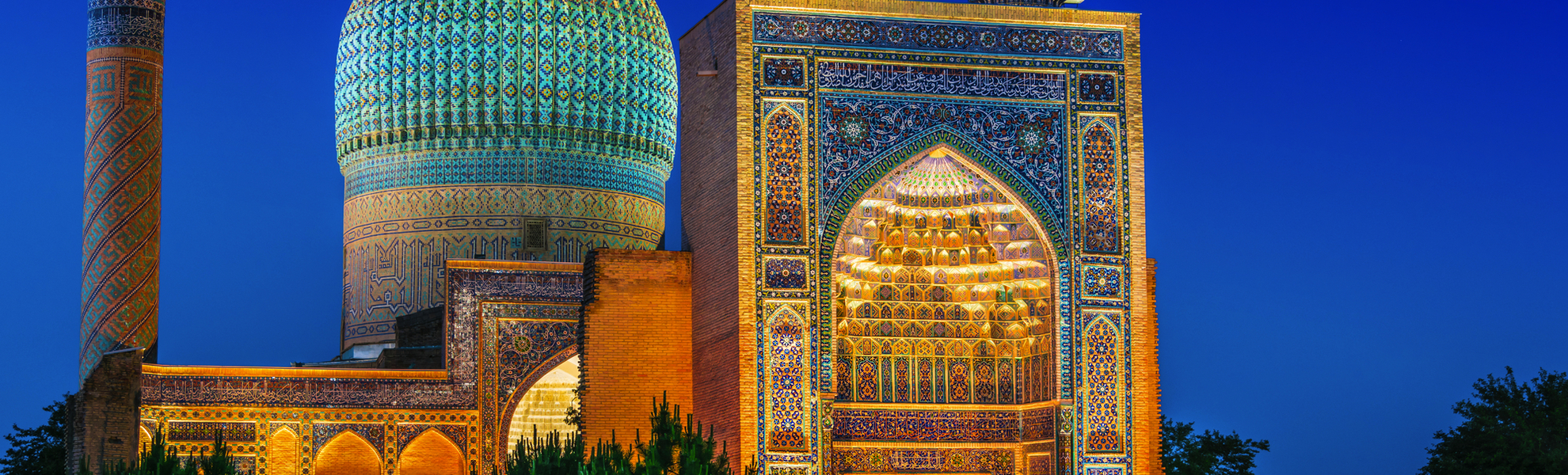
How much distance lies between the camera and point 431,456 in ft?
40.8

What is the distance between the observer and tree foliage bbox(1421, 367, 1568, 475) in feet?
43.2

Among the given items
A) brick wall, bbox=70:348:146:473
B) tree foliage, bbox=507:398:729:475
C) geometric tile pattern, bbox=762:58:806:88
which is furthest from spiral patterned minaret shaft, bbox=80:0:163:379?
geometric tile pattern, bbox=762:58:806:88

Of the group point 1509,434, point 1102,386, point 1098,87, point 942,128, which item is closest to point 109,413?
point 942,128

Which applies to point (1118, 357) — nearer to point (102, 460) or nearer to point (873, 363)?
point (873, 363)

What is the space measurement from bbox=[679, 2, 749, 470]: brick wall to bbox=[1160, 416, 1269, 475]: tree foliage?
5.76 meters

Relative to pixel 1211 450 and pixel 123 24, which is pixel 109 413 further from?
pixel 1211 450

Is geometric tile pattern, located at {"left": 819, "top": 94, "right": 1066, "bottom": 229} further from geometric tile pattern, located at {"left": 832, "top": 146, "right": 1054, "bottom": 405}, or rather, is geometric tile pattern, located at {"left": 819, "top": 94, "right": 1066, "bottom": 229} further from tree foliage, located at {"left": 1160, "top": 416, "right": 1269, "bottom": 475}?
tree foliage, located at {"left": 1160, "top": 416, "right": 1269, "bottom": 475}

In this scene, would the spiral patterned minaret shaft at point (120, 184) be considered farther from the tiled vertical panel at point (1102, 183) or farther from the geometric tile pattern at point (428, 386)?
the tiled vertical panel at point (1102, 183)

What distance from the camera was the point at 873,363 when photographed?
11.9 meters

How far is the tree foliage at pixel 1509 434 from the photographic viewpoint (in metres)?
13.2

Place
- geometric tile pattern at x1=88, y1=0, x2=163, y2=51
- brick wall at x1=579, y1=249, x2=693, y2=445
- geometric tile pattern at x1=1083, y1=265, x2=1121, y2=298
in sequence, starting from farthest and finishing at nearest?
geometric tile pattern at x1=88, y1=0, x2=163, y2=51 → brick wall at x1=579, y1=249, x2=693, y2=445 → geometric tile pattern at x1=1083, y1=265, x2=1121, y2=298

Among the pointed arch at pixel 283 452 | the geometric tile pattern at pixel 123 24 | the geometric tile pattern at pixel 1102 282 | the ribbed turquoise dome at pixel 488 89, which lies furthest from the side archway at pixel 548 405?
the geometric tile pattern at pixel 1102 282

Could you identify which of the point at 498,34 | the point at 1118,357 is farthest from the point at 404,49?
the point at 1118,357

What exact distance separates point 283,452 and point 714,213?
138 inches
